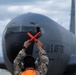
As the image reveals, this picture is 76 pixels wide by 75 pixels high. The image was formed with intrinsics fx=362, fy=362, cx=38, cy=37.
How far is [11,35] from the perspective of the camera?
45.6 ft

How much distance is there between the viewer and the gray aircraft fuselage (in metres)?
13.7

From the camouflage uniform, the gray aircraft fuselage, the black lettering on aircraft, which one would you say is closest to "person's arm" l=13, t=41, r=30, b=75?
the camouflage uniform

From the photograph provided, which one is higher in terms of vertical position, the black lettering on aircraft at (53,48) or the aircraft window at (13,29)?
the aircraft window at (13,29)

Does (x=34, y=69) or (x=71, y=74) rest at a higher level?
(x=34, y=69)

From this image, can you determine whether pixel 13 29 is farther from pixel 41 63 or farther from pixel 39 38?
pixel 41 63

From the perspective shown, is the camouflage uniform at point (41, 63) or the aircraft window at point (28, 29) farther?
the aircraft window at point (28, 29)

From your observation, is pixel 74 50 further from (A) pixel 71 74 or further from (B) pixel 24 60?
(B) pixel 24 60

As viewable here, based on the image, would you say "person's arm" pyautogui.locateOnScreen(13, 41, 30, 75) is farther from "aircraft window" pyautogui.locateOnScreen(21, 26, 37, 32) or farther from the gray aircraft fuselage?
"aircraft window" pyautogui.locateOnScreen(21, 26, 37, 32)

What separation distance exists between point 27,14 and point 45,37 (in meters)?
1.41

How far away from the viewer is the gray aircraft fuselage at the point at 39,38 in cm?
1372

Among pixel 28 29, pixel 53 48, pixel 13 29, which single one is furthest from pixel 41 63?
pixel 53 48

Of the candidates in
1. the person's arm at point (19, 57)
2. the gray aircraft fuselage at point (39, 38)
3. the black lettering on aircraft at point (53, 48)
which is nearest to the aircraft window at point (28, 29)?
the gray aircraft fuselage at point (39, 38)

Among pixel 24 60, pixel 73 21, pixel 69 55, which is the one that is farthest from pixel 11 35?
pixel 73 21

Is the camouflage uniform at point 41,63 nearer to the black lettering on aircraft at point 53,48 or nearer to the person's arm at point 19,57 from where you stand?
the person's arm at point 19,57
